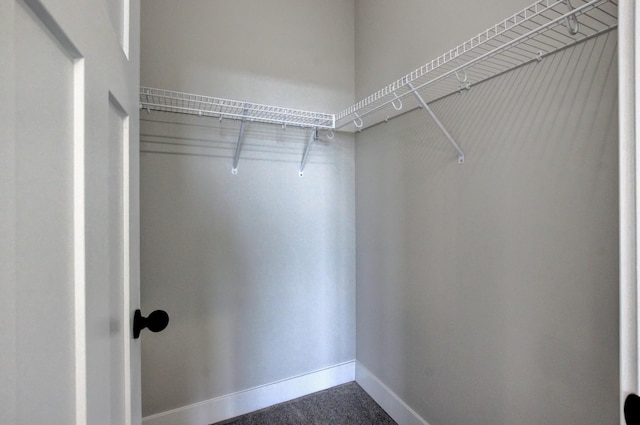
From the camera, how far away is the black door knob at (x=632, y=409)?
49 centimetres

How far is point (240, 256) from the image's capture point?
1.73 m

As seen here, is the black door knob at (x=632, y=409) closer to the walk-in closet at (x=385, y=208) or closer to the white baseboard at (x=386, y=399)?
the walk-in closet at (x=385, y=208)

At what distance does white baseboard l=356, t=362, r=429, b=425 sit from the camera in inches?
62.1

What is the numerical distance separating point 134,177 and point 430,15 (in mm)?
1461

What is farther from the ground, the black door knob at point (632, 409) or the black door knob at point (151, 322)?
the black door knob at point (151, 322)

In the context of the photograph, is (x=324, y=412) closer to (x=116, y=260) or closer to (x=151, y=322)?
(x=151, y=322)

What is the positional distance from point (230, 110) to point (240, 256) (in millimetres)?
839

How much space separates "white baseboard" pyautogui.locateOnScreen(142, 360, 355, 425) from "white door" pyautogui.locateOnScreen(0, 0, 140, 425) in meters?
1.24

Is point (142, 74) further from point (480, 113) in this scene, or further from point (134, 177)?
point (480, 113)

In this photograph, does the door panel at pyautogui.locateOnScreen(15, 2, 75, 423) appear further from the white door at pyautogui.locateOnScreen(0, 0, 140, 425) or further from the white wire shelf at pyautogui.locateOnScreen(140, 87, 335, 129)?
the white wire shelf at pyautogui.locateOnScreen(140, 87, 335, 129)

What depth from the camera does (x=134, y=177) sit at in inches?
30.1

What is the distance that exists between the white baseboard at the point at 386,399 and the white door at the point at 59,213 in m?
1.49

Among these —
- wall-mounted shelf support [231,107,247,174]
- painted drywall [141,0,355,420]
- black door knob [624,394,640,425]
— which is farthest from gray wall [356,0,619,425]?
wall-mounted shelf support [231,107,247,174]

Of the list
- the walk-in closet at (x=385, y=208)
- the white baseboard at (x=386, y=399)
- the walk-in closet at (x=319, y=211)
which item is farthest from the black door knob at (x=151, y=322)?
the white baseboard at (x=386, y=399)
